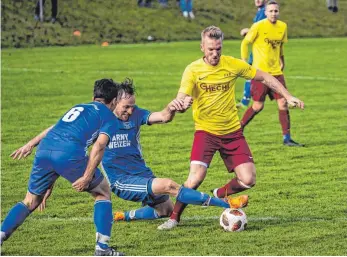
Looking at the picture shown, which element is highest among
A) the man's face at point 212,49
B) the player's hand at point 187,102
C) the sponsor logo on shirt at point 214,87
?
the man's face at point 212,49

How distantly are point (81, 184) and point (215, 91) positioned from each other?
2.39 m

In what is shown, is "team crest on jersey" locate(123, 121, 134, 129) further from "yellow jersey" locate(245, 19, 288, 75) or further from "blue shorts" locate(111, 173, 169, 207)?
"yellow jersey" locate(245, 19, 288, 75)

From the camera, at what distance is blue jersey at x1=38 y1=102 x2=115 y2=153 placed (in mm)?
8796

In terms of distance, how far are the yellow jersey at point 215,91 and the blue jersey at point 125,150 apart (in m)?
0.68

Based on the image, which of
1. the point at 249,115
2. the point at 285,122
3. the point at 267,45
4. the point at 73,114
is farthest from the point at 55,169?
the point at 267,45

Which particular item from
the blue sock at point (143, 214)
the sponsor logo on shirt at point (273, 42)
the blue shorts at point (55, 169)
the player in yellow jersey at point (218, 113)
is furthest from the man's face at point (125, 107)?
the sponsor logo on shirt at point (273, 42)

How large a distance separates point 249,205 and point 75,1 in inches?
1207

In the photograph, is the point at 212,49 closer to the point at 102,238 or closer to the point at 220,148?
the point at 220,148

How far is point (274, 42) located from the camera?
54.1 ft

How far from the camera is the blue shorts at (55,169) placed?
28.6 feet

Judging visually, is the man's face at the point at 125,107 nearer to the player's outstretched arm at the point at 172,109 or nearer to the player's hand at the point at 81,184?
the player's outstretched arm at the point at 172,109

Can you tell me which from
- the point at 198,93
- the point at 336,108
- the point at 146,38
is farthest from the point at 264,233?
the point at 146,38

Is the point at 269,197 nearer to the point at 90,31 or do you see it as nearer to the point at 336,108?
the point at 336,108

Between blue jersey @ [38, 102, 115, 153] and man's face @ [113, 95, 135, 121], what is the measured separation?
1.01 meters
